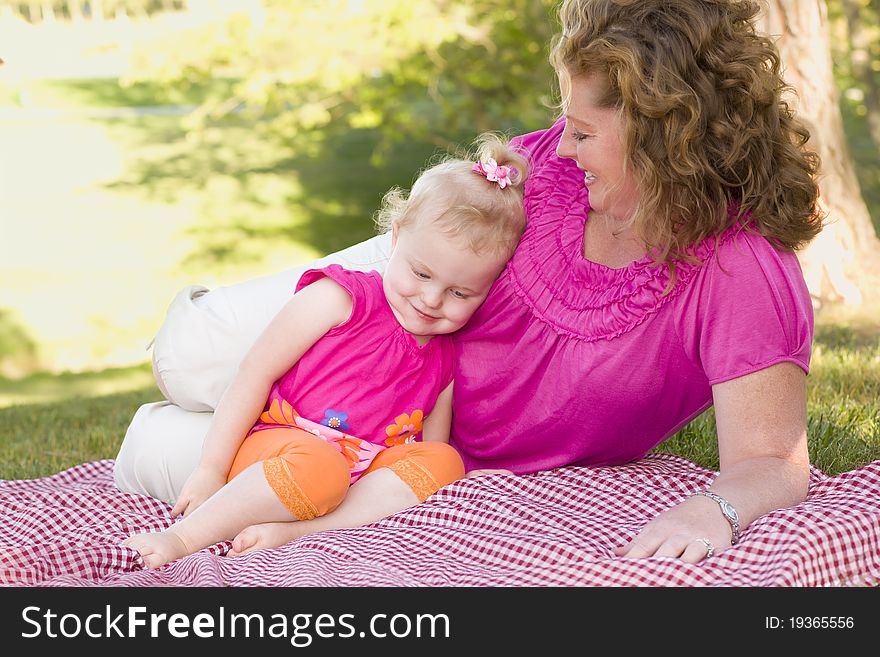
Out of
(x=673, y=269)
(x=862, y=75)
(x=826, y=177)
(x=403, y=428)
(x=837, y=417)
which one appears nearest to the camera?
(x=673, y=269)

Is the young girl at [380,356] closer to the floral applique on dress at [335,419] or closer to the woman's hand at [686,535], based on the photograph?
the floral applique on dress at [335,419]

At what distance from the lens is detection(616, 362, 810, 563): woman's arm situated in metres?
2.27

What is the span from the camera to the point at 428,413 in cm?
289

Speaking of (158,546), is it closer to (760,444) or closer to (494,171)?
(494,171)

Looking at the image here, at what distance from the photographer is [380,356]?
2.77 m

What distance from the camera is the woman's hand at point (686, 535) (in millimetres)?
2133

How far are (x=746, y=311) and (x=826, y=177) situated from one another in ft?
10.9

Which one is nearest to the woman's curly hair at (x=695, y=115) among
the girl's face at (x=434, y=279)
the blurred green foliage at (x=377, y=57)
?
the girl's face at (x=434, y=279)

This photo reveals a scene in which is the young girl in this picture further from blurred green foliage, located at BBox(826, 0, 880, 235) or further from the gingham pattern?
blurred green foliage, located at BBox(826, 0, 880, 235)

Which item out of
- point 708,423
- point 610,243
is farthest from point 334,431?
point 708,423

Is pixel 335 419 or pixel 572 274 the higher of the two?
pixel 572 274

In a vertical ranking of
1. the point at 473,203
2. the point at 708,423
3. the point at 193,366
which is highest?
the point at 473,203

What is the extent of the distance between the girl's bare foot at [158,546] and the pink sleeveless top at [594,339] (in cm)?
83
